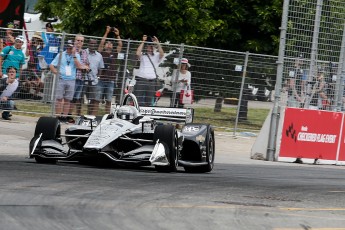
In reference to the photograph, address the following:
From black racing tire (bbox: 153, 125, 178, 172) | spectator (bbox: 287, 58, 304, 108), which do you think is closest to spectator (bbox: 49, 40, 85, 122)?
spectator (bbox: 287, 58, 304, 108)

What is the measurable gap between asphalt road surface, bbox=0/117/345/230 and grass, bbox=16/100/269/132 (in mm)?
5724

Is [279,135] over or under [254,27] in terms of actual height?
under

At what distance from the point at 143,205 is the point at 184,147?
601 centimetres

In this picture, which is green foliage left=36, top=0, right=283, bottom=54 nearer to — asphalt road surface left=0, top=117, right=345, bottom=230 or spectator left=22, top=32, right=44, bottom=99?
spectator left=22, top=32, right=44, bottom=99

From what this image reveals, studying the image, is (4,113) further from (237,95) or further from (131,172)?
(131,172)

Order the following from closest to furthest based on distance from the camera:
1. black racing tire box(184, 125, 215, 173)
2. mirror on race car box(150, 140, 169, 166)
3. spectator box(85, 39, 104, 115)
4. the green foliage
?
mirror on race car box(150, 140, 169, 166), black racing tire box(184, 125, 215, 173), spectator box(85, 39, 104, 115), the green foliage

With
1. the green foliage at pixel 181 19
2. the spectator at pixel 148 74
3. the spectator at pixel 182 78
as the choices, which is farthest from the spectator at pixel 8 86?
the green foliage at pixel 181 19

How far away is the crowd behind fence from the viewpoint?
22.7m

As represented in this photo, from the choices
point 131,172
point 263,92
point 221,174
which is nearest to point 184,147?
point 221,174

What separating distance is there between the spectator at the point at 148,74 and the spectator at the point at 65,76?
4.64ft

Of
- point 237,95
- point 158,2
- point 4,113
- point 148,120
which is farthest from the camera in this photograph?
point 158,2

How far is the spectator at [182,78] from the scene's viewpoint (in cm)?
2356

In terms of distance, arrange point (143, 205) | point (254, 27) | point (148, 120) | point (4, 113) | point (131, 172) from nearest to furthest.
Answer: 1. point (143, 205)
2. point (131, 172)
3. point (148, 120)
4. point (4, 113)
5. point (254, 27)

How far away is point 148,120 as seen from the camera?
603 inches
